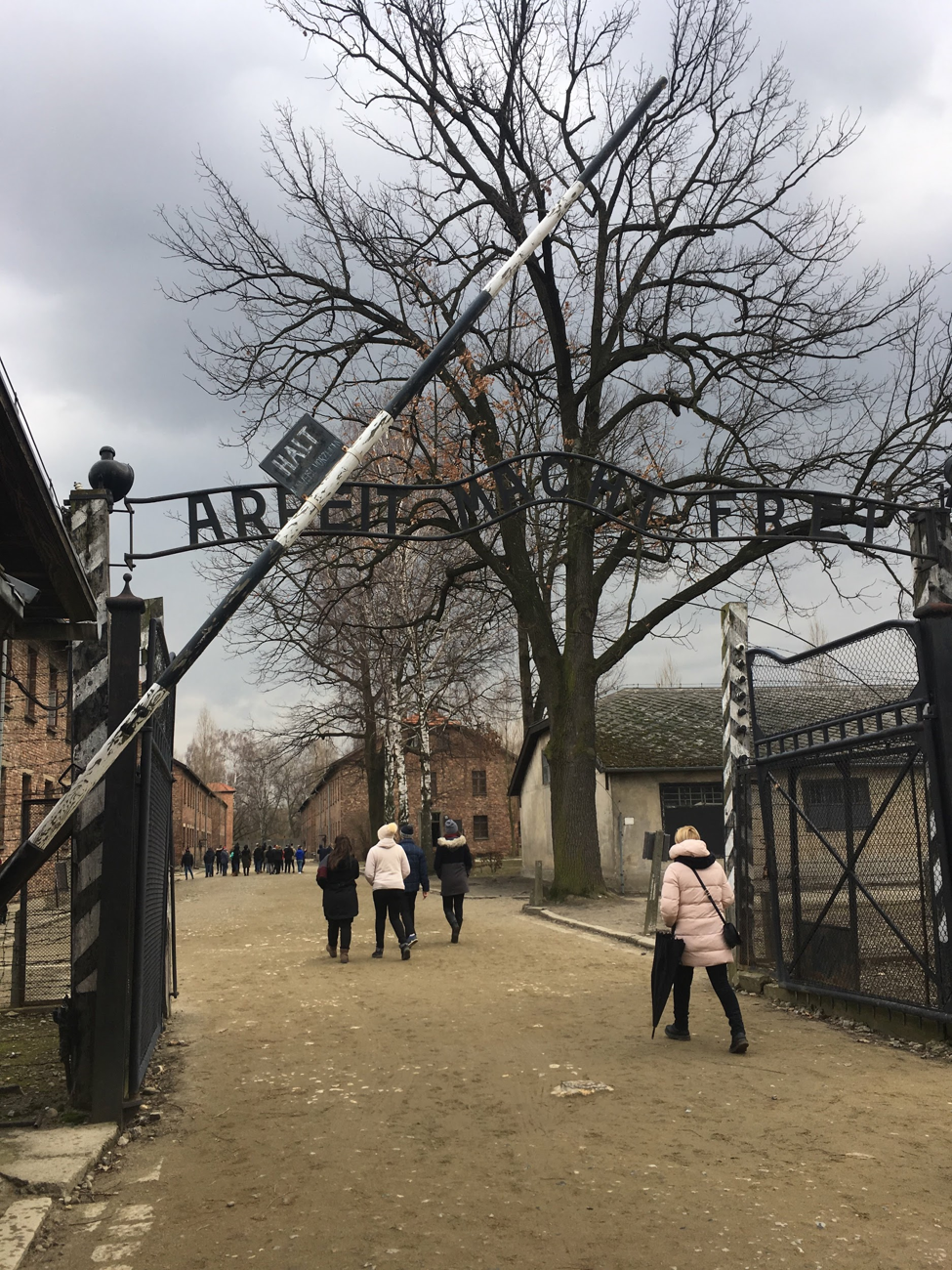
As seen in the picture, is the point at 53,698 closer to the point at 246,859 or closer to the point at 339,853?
the point at 339,853

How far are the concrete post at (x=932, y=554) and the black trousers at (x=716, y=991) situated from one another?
3748mm

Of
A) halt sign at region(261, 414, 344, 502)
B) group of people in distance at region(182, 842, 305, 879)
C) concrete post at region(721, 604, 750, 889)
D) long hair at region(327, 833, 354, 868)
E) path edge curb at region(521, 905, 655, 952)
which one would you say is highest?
halt sign at region(261, 414, 344, 502)

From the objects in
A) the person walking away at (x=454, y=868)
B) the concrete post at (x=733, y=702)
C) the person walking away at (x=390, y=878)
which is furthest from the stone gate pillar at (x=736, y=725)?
the person walking away at (x=454, y=868)

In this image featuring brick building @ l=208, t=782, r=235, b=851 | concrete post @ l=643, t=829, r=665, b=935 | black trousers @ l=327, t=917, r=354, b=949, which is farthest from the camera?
brick building @ l=208, t=782, r=235, b=851

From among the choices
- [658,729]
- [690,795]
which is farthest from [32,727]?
[690,795]

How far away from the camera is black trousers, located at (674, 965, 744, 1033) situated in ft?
27.9

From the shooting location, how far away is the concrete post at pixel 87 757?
6.82 m

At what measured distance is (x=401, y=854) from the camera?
14.6 meters

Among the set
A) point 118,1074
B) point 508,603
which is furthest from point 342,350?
point 118,1074

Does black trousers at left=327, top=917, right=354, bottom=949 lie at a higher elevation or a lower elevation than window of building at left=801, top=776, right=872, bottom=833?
lower

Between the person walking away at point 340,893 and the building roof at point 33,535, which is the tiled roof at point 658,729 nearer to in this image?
the person walking away at point 340,893

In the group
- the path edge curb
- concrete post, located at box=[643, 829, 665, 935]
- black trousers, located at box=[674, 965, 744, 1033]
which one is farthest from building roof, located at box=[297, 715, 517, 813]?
black trousers, located at box=[674, 965, 744, 1033]

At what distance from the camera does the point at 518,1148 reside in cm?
601

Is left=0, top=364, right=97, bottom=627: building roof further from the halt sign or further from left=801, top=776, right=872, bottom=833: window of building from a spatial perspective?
left=801, top=776, right=872, bottom=833: window of building
